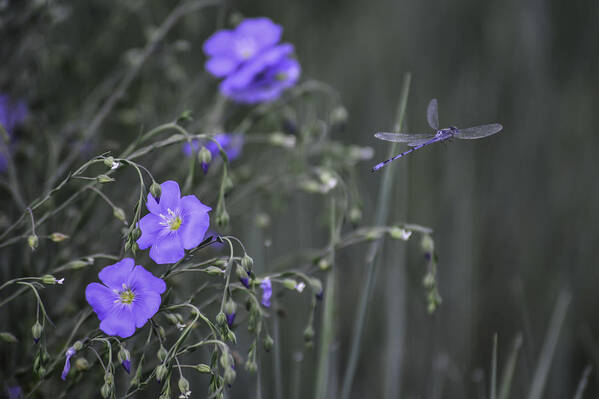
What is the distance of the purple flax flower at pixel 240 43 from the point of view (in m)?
1.57

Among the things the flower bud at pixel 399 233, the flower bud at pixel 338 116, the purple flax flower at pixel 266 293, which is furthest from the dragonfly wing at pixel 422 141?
the flower bud at pixel 338 116

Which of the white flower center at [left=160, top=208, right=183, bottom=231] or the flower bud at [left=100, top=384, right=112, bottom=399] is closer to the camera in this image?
the flower bud at [left=100, top=384, right=112, bottom=399]

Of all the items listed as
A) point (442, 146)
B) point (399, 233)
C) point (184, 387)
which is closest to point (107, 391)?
point (184, 387)

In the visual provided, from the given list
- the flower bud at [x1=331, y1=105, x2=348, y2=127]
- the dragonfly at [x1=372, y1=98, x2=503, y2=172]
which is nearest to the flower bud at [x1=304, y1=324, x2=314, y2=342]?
the dragonfly at [x1=372, y1=98, x2=503, y2=172]

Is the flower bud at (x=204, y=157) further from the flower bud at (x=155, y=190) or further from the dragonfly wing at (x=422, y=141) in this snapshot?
the dragonfly wing at (x=422, y=141)

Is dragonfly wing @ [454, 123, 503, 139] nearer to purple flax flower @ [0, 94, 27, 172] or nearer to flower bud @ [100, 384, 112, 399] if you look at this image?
flower bud @ [100, 384, 112, 399]

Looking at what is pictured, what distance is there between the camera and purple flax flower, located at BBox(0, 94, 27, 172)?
4.92ft

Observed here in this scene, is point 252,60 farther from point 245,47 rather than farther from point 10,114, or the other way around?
point 10,114

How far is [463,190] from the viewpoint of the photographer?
2.22 meters

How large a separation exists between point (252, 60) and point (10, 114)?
62cm

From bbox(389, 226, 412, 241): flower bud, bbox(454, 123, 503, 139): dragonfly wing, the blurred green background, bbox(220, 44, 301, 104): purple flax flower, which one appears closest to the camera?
bbox(454, 123, 503, 139): dragonfly wing

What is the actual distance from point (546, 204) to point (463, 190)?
0.62 m

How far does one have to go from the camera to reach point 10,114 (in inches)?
58.9

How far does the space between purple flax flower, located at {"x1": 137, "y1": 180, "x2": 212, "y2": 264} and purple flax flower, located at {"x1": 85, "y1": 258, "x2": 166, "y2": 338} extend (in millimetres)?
40
